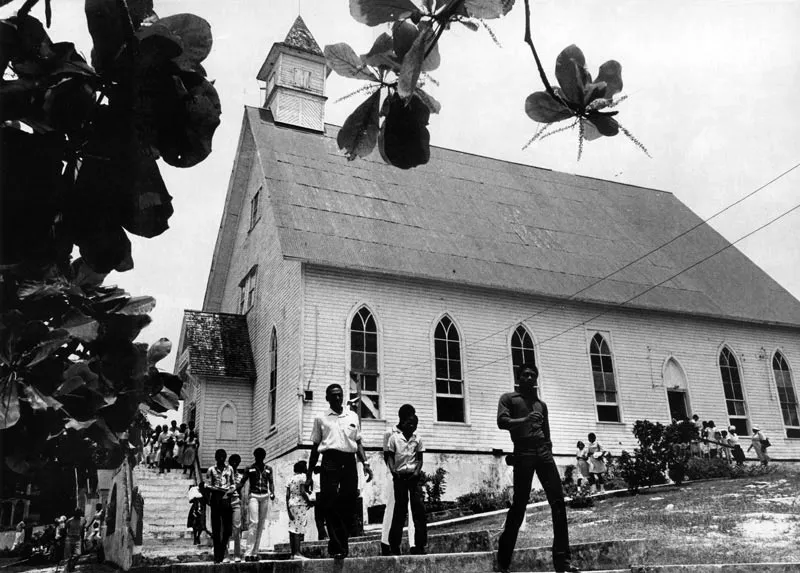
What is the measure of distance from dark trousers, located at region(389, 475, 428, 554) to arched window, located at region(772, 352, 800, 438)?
2131cm

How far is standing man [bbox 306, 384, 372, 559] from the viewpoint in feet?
26.7

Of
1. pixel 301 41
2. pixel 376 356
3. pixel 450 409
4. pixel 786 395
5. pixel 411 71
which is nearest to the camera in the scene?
pixel 411 71

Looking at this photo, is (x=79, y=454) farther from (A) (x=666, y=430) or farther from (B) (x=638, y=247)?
(B) (x=638, y=247)

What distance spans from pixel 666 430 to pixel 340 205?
11433 millimetres

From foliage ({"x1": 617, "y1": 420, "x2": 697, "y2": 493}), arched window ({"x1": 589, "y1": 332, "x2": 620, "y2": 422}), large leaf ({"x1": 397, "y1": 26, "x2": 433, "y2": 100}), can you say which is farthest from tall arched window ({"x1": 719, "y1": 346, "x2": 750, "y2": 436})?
large leaf ({"x1": 397, "y1": 26, "x2": 433, "y2": 100})

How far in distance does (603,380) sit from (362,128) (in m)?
24.5

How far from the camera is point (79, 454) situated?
8.52ft

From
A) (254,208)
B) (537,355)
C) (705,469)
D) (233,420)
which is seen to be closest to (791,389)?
(705,469)

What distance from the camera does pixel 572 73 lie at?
155 cm

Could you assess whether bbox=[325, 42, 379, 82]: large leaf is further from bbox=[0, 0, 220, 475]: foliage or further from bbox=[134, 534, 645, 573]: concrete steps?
bbox=[134, 534, 645, 573]: concrete steps

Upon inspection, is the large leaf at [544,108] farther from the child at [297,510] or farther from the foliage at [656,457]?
the foliage at [656,457]

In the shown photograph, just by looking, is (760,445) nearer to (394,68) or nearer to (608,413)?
(608,413)

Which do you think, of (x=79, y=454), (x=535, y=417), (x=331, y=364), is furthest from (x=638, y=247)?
(x=79, y=454)

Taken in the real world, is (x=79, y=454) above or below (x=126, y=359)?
below
